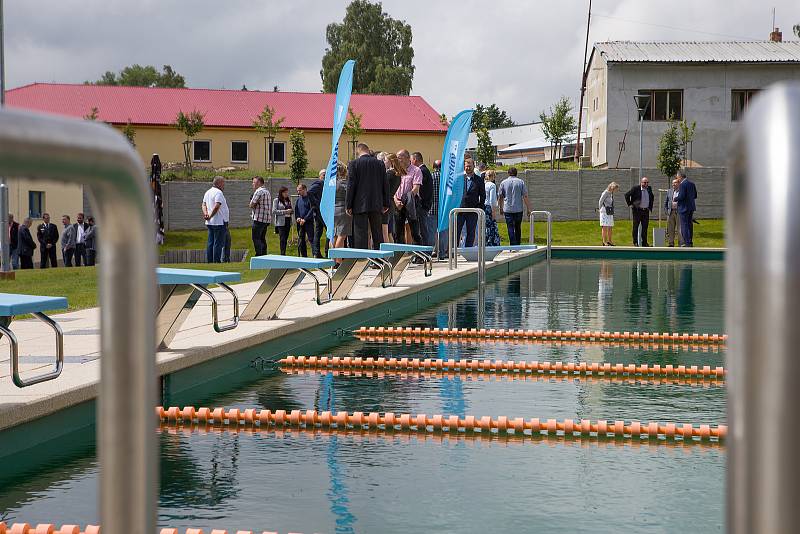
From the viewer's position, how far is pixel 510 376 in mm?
7719

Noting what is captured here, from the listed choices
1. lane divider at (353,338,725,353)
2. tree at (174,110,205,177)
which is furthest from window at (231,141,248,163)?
lane divider at (353,338,725,353)

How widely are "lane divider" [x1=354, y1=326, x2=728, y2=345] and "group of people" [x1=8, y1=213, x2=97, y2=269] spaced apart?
1845cm

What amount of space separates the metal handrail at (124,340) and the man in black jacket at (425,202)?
51.8 ft

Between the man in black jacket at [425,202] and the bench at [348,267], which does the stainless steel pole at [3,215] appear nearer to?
the man in black jacket at [425,202]

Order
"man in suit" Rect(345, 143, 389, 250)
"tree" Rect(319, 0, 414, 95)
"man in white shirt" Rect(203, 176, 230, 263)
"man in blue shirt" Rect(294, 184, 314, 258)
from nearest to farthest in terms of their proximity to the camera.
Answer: "man in suit" Rect(345, 143, 389, 250) < "man in white shirt" Rect(203, 176, 230, 263) < "man in blue shirt" Rect(294, 184, 314, 258) < "tree" Rect(319, 0, 414, 95)

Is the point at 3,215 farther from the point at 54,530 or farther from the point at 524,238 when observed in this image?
the point at 524,238

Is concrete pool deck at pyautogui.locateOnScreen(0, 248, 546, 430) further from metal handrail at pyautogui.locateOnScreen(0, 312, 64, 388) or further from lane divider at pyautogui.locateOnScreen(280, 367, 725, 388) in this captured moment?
lane divider at pyautogui.locateOnScreen(280, 367, 725, 388)

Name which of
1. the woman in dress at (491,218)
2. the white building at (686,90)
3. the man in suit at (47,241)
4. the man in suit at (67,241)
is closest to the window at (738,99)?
the white building at (686,90)

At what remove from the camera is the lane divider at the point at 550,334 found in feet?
31.4

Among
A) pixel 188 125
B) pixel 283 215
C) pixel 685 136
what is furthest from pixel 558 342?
pixel 188 125

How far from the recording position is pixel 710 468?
16.3ft

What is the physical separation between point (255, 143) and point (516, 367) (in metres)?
50.2

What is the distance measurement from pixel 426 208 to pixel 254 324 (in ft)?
32.1

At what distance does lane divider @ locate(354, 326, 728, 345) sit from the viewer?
31.4 feet
